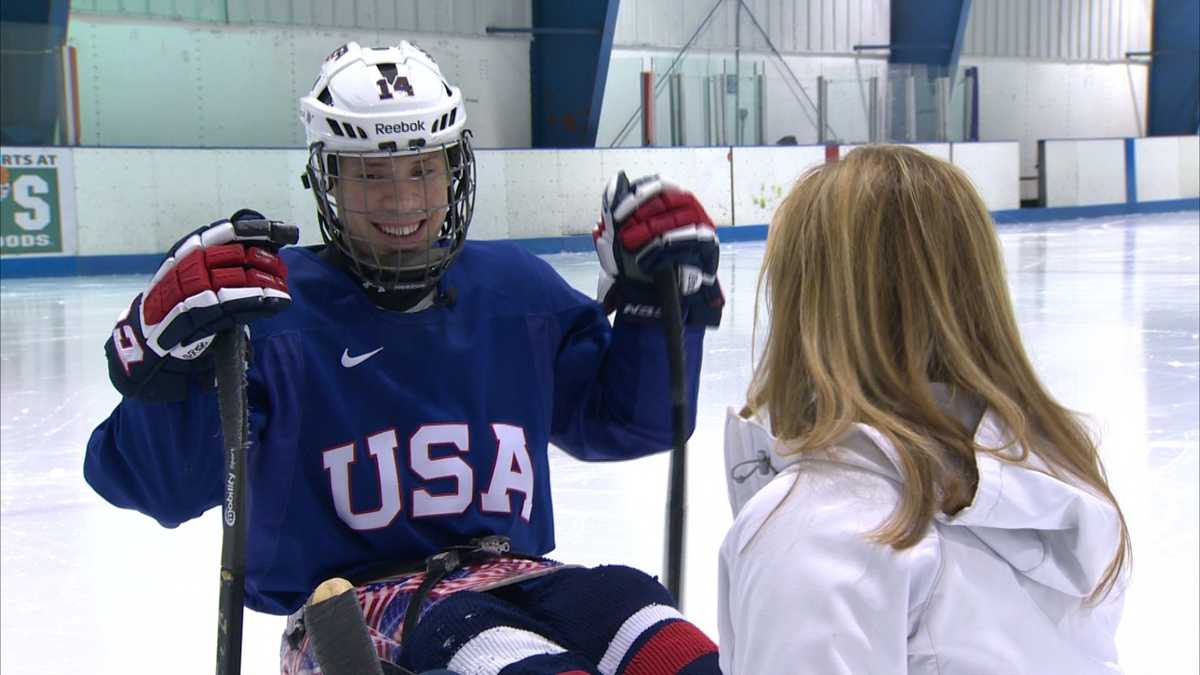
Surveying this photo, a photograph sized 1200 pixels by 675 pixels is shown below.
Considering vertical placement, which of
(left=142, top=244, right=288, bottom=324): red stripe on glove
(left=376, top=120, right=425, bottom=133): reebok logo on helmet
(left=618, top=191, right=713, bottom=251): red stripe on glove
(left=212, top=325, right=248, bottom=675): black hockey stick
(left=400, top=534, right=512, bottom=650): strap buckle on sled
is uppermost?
(left=376, top=120, right=425, bottom=133): reebok logo on helmet

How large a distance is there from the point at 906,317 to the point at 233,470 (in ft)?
2.40

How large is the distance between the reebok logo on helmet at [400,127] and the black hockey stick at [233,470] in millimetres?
312

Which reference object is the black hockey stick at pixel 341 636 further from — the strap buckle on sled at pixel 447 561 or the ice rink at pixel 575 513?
the ice rink at pixel 575 513

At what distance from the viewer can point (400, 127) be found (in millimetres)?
1567

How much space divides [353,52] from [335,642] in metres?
0.78

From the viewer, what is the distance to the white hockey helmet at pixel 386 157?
1.57 m

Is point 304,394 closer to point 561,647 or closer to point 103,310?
point 561,647

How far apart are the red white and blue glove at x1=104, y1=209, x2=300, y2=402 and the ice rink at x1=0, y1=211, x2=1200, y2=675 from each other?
0.68 meters

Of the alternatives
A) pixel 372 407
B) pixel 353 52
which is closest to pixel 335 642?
pixel 372 407

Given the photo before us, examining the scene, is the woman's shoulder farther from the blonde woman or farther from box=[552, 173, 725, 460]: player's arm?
box=[552, 173, 725, 460]: player's arm

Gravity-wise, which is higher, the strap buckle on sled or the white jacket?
the white jacket

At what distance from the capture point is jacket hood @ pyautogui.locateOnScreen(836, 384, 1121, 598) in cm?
92

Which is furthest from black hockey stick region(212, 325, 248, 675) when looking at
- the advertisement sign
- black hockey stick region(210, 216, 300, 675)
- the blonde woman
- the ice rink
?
the advertisement sign

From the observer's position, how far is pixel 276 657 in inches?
90.6
